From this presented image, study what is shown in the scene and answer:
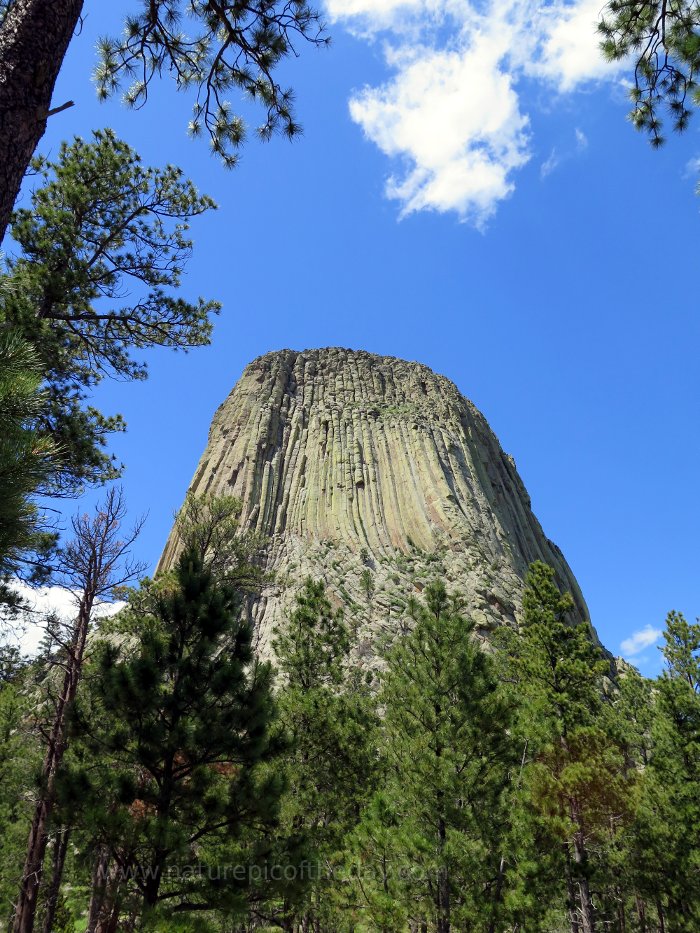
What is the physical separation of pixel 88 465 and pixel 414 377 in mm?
50606

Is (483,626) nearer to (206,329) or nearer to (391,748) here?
(391,748)

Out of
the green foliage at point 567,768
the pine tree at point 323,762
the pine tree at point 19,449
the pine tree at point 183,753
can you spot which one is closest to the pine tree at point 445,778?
the green foliage at point 567,768

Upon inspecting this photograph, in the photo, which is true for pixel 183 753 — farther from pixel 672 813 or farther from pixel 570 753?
pixel 672 813

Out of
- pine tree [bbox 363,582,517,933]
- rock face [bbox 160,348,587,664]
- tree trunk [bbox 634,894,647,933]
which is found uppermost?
rock face [bbox 160,348,587,664]

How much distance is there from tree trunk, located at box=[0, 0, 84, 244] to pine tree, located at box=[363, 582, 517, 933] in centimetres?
1068

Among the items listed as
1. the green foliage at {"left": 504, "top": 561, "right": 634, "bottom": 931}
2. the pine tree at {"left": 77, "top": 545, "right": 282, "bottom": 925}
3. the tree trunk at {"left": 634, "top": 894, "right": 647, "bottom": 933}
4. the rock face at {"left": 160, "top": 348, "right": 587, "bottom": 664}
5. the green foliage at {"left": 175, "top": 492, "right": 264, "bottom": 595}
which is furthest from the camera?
the rock face at {"left": 160, "top": 348, "right": 587, "bottom": 664}

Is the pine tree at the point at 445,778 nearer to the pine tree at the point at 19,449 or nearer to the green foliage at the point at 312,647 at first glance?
the green foliage at the point at 312,647

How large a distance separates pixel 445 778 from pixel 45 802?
6537 mm

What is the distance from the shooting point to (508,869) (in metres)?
10.0

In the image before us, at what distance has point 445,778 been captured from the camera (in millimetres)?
10164

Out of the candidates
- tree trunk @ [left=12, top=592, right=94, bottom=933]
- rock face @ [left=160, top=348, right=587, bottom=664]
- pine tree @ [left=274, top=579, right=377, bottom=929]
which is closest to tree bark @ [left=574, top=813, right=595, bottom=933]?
pine tree @ [left=274, top=579, right=377, bottom=929]

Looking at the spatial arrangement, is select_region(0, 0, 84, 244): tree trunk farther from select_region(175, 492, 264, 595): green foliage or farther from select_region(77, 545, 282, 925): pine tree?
select_region(175, 492, 264, 595): green foliage

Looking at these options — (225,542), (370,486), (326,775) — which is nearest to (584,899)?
(326,775)

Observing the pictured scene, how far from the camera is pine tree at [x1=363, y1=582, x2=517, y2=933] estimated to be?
377 inches
